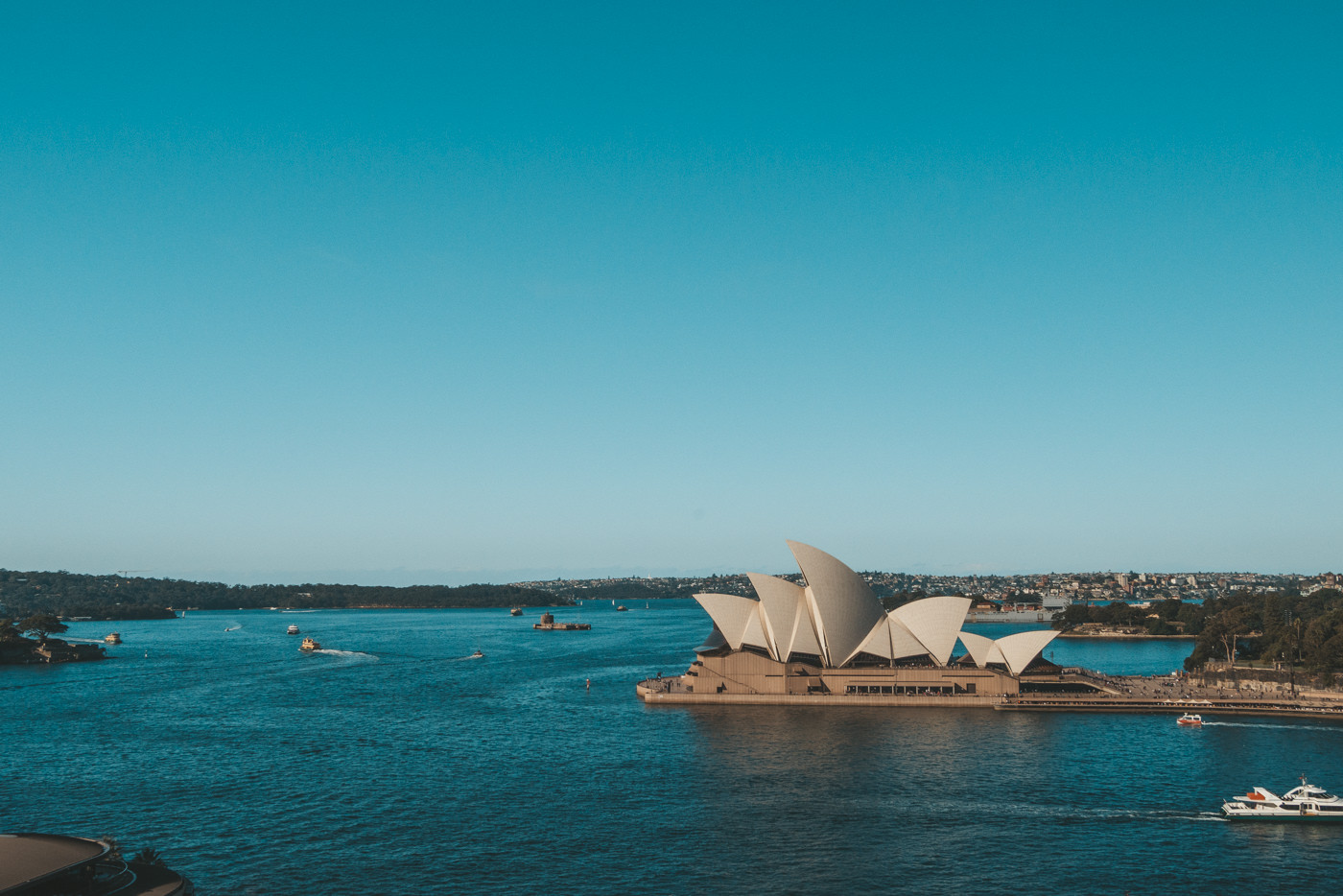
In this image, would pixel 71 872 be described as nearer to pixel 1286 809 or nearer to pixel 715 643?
pixel 1286 809

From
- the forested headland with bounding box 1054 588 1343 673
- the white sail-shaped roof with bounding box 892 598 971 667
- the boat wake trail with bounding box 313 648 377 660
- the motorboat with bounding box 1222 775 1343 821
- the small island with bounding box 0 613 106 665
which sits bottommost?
the boat wake trail with bounding box 313 648 377 660

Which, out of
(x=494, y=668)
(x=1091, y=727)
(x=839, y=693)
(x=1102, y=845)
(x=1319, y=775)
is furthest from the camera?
(x=494, y=668)

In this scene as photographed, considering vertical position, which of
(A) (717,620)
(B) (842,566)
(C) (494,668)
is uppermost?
(B) (842,566)

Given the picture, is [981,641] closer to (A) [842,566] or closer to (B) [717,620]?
(A) [842,566]

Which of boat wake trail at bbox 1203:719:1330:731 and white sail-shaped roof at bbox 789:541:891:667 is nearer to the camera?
boat wake trail at bbox 1203:719:1330:731

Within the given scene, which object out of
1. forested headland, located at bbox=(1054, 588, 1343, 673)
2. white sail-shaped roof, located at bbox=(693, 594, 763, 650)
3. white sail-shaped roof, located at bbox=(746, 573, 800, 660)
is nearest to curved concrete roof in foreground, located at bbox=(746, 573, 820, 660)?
white sail-shaped roof, located at bbox=(746, 573, 800, 660)

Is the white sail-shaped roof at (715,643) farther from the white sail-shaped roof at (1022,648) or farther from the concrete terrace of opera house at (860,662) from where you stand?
the white sail-shaped roof at (1022,648)

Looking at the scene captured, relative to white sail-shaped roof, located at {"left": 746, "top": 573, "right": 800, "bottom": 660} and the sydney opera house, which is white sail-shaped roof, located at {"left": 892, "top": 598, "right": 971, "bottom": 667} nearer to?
the sydney opera house

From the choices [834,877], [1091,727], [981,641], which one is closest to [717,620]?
[981,641]
